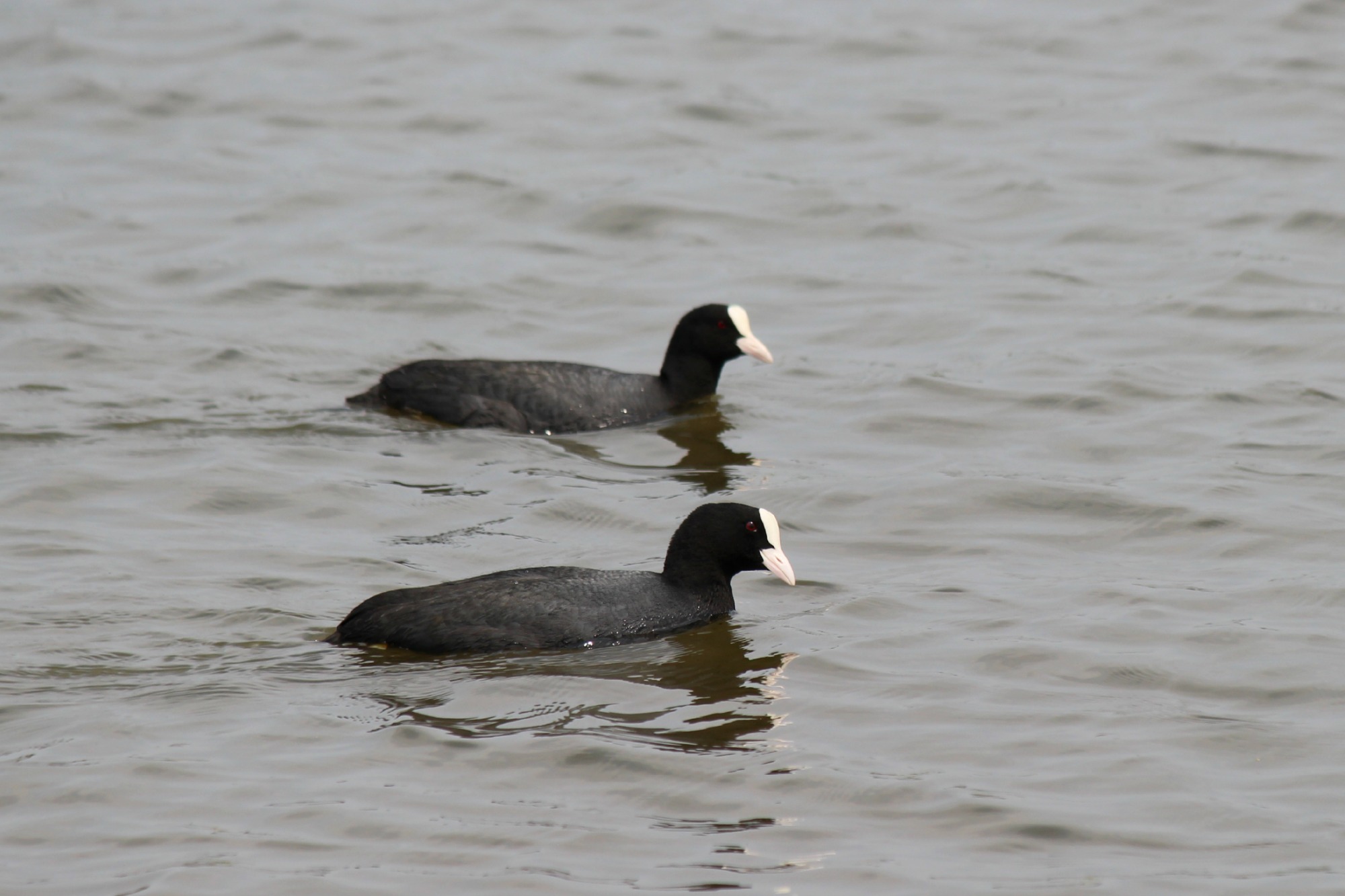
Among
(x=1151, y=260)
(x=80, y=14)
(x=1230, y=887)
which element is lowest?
(x=1230, y=887)

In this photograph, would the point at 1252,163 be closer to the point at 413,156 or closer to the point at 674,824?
the point at 413,156

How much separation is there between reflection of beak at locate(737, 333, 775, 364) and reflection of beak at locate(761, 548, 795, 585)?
11.9 feet

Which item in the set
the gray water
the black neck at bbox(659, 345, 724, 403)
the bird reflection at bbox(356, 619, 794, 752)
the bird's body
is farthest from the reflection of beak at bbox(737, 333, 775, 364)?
the bird reflection at bbox(356, 619, 794, 752)

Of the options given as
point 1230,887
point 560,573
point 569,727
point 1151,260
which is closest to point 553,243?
point 1151,260

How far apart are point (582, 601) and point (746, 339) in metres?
4.24

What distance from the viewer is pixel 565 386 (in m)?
11.2

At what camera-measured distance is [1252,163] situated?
641 inches

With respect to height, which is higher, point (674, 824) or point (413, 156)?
point (413, 156)

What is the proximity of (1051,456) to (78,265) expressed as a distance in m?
7.59

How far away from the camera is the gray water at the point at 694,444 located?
21.0ft

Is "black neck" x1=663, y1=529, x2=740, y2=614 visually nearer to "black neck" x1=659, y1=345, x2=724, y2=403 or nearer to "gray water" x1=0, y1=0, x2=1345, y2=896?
"gray water" x1=0, y1=0, x2=1345, y2=896

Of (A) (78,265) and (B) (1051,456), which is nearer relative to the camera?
(B) (1051,456)

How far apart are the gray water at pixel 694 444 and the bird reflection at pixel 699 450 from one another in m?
0.05

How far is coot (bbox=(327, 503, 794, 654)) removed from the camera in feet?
25.2
